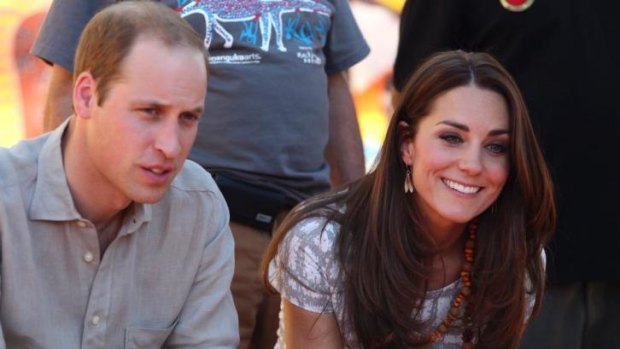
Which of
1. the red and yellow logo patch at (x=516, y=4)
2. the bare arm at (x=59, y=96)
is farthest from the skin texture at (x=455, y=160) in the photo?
the bare arm at (x=59, y=96)

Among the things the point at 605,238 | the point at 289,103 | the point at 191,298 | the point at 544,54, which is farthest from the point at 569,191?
the point at 191,298

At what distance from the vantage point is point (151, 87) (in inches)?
117

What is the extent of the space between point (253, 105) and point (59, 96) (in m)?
0.62

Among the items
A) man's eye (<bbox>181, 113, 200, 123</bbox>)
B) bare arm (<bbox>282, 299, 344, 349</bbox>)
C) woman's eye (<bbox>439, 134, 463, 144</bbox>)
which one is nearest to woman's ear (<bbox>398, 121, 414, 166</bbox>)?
woman's eye (<bbox>439, 134, 463, 144</bbox>)

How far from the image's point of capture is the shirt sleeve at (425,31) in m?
4.12

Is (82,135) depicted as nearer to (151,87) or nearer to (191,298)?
(151,87)

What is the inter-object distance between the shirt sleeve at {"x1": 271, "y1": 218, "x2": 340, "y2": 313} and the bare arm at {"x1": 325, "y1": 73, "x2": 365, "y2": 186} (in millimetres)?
997

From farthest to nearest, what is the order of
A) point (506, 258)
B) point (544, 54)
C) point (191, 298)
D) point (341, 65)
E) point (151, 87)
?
point (341, 65) < point (544, 54) < point (506, 258) < point (191, 298) < point (151, 87)

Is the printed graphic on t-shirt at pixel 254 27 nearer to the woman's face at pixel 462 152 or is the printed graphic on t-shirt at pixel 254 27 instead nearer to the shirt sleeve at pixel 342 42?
the shirt sleeve at pixel 342 42

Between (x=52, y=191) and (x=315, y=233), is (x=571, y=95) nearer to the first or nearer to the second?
(x=315, y=233)

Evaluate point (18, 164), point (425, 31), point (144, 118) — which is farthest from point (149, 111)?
point (425, 31)

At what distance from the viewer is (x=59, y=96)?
4.05 m

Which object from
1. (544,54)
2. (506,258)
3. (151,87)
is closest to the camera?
(151,87)

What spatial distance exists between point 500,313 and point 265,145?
94cm
